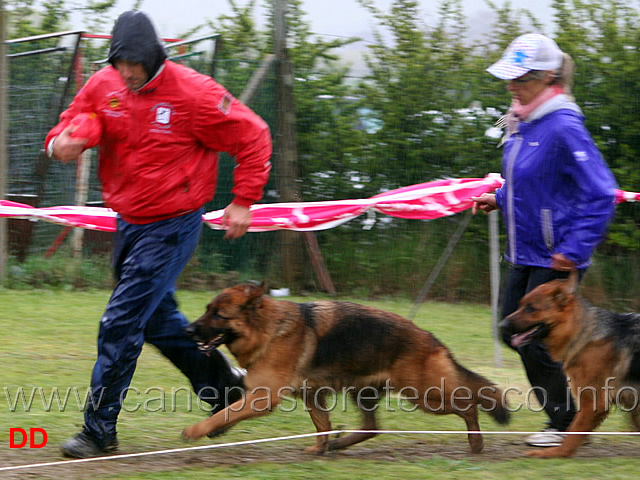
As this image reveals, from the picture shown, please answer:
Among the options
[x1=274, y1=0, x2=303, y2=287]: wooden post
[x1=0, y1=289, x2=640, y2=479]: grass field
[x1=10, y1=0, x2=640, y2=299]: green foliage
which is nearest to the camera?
[x1=0, y1=289, x2=640, y2=479]: grass field

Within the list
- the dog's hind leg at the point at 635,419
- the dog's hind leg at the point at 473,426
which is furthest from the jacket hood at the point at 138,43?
the dog's hind leg at the point at 635,419

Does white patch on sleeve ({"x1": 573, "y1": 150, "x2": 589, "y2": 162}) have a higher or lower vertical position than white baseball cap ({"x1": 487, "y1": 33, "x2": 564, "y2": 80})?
lower

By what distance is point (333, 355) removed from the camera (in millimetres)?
4305

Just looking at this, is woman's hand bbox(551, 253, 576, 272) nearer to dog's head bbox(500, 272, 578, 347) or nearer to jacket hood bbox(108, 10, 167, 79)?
dog's head bbox(500, 272, 578, 347)

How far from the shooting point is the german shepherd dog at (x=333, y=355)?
4.25 meters

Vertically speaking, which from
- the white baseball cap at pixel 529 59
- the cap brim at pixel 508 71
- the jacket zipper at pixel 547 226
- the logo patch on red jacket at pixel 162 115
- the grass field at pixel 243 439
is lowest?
the grass field at pixel 243 439

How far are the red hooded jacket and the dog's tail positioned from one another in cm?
133

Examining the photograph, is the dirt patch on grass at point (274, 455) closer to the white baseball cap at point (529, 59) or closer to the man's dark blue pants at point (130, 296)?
the man's dark blue pants at point (130, 296)

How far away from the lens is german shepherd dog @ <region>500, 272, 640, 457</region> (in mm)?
4273

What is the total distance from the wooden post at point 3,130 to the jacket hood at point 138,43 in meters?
5.74

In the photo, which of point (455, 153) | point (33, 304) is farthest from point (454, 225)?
point (33, 304)

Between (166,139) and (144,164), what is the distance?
0.15m

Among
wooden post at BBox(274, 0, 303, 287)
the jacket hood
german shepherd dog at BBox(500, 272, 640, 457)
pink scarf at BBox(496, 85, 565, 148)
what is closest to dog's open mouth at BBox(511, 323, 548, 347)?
german shepherd dog at BBox(500, 272, 640, 457)

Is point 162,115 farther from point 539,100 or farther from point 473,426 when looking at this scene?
point 473,426
